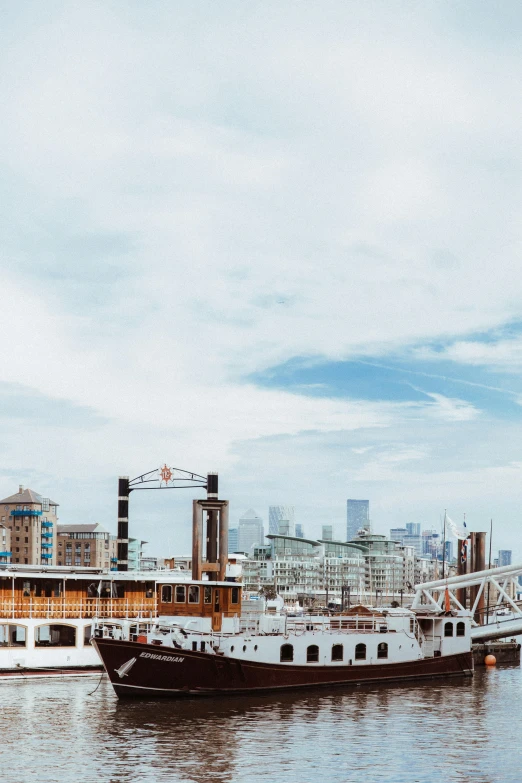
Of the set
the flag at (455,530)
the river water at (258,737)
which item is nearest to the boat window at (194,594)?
the river water at (258,737)

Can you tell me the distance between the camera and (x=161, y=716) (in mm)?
47438

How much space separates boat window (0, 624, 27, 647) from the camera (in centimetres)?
6450

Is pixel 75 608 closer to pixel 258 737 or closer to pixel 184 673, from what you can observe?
pixel 184 673

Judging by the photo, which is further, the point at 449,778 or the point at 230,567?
the point at 230,567

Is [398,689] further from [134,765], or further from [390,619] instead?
[134,765]

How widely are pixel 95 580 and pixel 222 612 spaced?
9.93 m

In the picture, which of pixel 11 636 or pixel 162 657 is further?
pixel 11 636

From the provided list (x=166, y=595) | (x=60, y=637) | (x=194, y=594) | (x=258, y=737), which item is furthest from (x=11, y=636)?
(x=258, y=737)

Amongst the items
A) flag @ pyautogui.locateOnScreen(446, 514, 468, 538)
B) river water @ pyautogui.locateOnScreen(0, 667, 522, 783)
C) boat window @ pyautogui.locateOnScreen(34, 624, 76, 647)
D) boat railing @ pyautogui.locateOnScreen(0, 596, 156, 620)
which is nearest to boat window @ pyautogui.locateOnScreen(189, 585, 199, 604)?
river water @ pyautogui.locateOnScreen(0, 667, 522, 783)

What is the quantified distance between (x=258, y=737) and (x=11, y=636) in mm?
32688

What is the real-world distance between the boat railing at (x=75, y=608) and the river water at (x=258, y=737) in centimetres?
506

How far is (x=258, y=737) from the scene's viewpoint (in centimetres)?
4300

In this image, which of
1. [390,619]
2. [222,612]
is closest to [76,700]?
[222,612]

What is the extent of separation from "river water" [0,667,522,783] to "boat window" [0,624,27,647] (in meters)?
5.10
